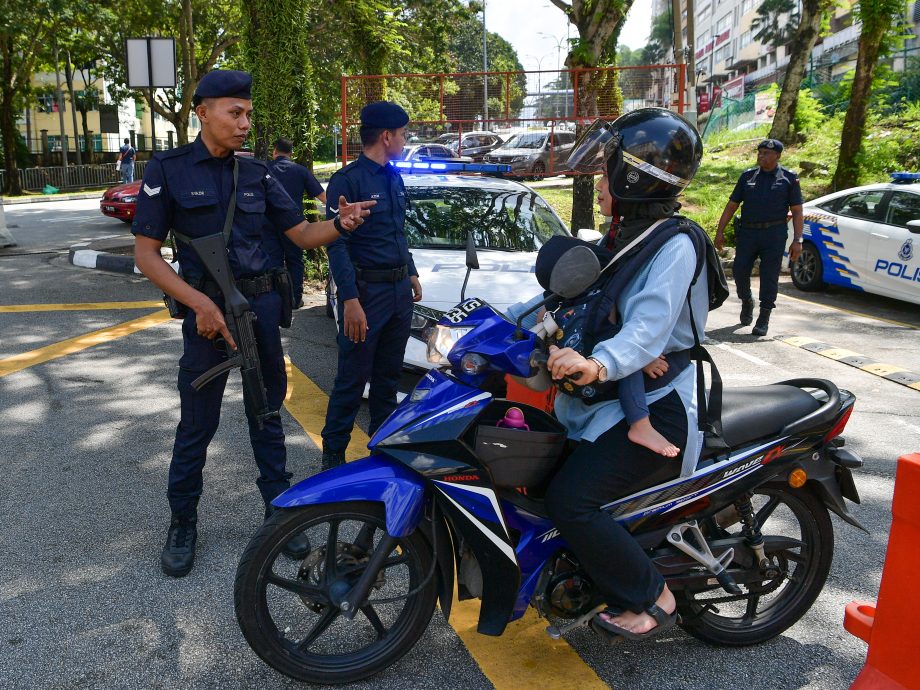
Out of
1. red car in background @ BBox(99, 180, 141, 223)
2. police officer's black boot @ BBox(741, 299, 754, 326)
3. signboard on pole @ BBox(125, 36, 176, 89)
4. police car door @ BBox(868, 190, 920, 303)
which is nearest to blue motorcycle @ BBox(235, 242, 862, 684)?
police officer's black boot @ BBox(741, 299, 754, 326)

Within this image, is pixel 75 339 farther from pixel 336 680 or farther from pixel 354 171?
pixel 336 680

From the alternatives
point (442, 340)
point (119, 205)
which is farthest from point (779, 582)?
point (119, 205)

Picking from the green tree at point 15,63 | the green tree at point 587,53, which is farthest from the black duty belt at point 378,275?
the green tree at point 15,63

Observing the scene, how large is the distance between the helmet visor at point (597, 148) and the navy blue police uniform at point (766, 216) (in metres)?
5.95

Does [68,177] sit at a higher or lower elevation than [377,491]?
higher

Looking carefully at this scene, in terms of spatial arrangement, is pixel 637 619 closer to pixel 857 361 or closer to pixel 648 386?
pixel 648 386

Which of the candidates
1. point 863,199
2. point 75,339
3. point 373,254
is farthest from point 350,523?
point 863,199

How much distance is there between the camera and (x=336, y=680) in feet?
9.13

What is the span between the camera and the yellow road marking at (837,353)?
24.9 feet

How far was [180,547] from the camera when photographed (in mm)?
3639

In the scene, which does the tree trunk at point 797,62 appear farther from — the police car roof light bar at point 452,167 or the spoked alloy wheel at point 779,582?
the spoked alloy wheel at point 779,582

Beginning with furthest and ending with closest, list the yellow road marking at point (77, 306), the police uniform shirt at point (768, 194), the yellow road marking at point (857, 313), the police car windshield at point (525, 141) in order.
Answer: the police car windshield at point (525, 141)
the yellow road marking at point (857, 313)
the yellow road marking at point (77, 306)
the police uniform shirt at point (768, 194)

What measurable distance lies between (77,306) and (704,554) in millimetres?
7867

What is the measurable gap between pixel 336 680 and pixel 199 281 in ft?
5.47
